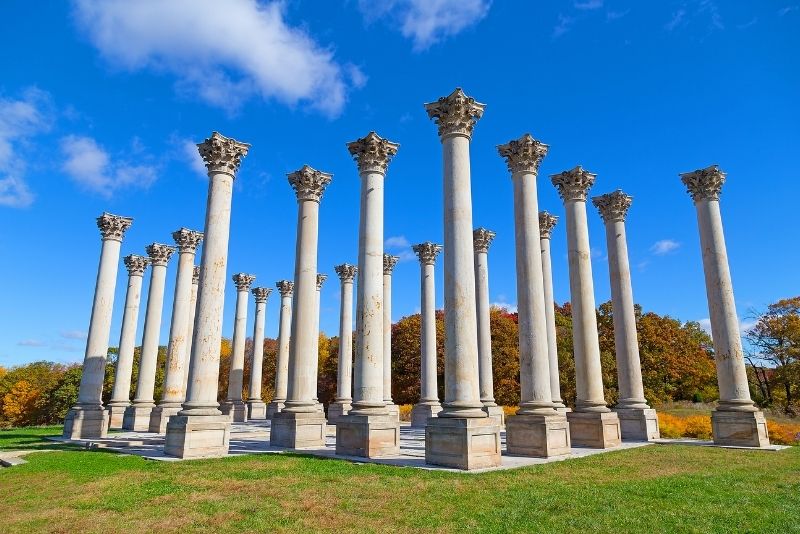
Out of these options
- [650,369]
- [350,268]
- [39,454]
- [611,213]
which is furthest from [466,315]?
[650,369]

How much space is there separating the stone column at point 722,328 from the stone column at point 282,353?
34.5m

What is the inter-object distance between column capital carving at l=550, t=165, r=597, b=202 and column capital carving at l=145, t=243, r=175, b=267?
38.8m

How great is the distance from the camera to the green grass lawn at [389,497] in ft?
45.0

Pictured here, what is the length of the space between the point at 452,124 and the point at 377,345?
45.0ft

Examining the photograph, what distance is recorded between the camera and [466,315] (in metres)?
26.3

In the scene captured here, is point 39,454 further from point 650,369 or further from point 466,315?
point 650,369

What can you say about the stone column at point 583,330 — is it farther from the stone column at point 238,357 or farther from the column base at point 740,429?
the stone column at point 238,357

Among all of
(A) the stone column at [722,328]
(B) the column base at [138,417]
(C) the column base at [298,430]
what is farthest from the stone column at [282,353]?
(A) the stone column at [722,328]

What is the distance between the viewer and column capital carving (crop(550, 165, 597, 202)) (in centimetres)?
3869

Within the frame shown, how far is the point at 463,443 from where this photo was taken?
2316 centimetres

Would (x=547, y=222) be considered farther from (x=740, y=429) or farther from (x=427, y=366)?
(x=740, y=429)

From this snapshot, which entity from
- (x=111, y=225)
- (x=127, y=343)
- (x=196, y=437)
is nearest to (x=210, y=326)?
(x=196, y=437)

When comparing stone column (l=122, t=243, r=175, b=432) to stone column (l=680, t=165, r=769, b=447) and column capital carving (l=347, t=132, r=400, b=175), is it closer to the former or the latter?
column capital carving (l=347, t=132, r=400, b=175)

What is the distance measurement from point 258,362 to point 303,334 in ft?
115
